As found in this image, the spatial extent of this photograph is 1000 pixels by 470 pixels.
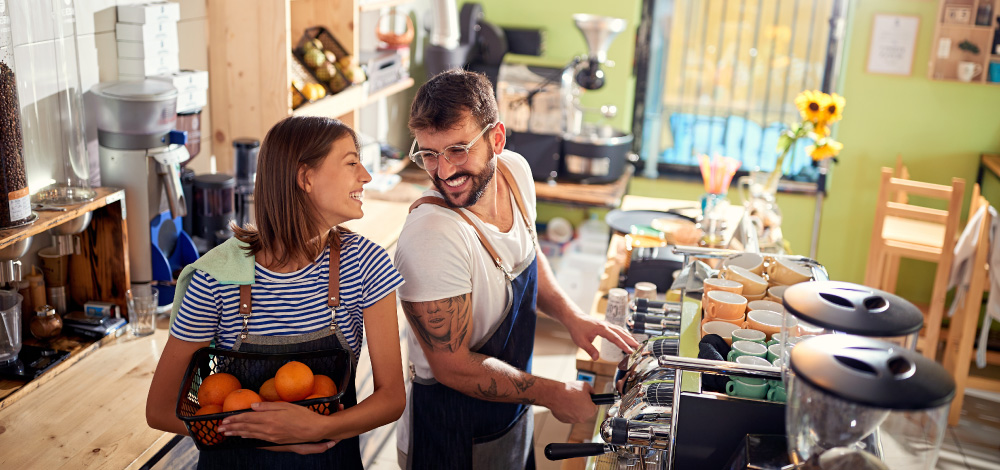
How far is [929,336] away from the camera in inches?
155

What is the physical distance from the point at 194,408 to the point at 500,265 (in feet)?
2.29

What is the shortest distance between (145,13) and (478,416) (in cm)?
150

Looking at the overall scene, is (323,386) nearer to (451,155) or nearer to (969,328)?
(451,155)

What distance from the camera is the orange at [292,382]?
1.40 meters

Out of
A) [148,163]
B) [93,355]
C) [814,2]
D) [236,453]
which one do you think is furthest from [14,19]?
[814,2]

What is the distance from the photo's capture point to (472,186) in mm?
1773

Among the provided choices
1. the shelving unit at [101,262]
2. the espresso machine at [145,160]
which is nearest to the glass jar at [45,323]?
the shelving unit at [101,262]

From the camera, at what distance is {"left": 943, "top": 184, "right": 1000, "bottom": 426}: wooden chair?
3.66 metres

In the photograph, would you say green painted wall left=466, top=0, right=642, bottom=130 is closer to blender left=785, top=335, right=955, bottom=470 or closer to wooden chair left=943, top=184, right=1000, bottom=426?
wooden chair left=943, top=184, right=1000, bottom=426

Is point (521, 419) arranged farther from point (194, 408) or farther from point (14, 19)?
point (14, 19)

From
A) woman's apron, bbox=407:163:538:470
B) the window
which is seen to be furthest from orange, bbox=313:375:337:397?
the window

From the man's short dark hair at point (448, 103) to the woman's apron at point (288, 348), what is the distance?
1.11 feet

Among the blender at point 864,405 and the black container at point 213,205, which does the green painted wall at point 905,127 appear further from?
the blender at point 864,405

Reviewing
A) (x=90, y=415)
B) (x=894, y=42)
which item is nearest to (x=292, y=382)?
(x=90, y=415)
